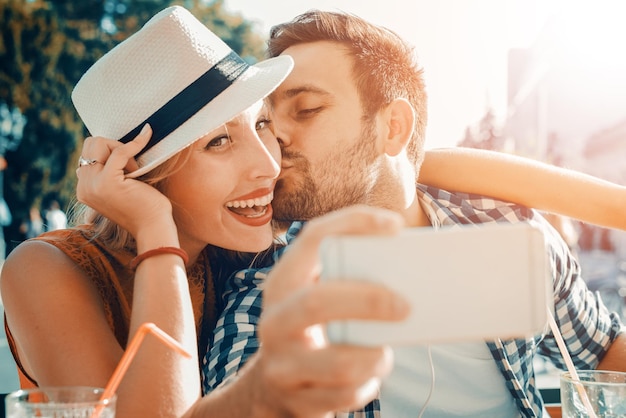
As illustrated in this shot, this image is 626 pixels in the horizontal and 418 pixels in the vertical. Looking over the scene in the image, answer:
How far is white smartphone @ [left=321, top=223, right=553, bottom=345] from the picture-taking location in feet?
2.79

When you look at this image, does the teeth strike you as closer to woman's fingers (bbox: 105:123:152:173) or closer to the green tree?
woman's fingers (bbox: 105:123:152:173)

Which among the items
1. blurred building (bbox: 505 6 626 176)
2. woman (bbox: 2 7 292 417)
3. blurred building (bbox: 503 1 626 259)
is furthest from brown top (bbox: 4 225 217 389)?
blurred building (bbox: 505 6 626 176)

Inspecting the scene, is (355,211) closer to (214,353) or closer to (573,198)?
(214,353)

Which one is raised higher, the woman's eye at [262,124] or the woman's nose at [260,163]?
the woman's eye at [262,124]

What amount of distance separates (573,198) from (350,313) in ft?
5.93

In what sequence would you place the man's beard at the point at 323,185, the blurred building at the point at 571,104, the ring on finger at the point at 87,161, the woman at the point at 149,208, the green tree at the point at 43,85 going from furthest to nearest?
the blurred building at the point at 571,104 < the green tree at the point at 43,85 < the man's beard at the point at 323,185 < the ring on finger at the point at 87,161 < the woman at the point at 149,208

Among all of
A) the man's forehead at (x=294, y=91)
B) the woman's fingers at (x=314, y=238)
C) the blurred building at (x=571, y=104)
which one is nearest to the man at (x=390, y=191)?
the man's forehead at (x=294, y=91)

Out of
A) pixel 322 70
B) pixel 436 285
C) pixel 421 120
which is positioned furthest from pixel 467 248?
pixel 421 120

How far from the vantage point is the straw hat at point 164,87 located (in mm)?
1921

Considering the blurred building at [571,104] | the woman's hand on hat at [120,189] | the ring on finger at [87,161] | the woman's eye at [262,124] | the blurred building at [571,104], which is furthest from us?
the blurred building at [571,104]

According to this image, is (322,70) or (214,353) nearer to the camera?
(214,353)

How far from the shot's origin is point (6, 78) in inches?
518

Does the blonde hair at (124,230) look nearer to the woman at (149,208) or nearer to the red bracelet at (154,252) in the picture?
the woman at (149,208)

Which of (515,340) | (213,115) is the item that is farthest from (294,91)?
(515,340)
